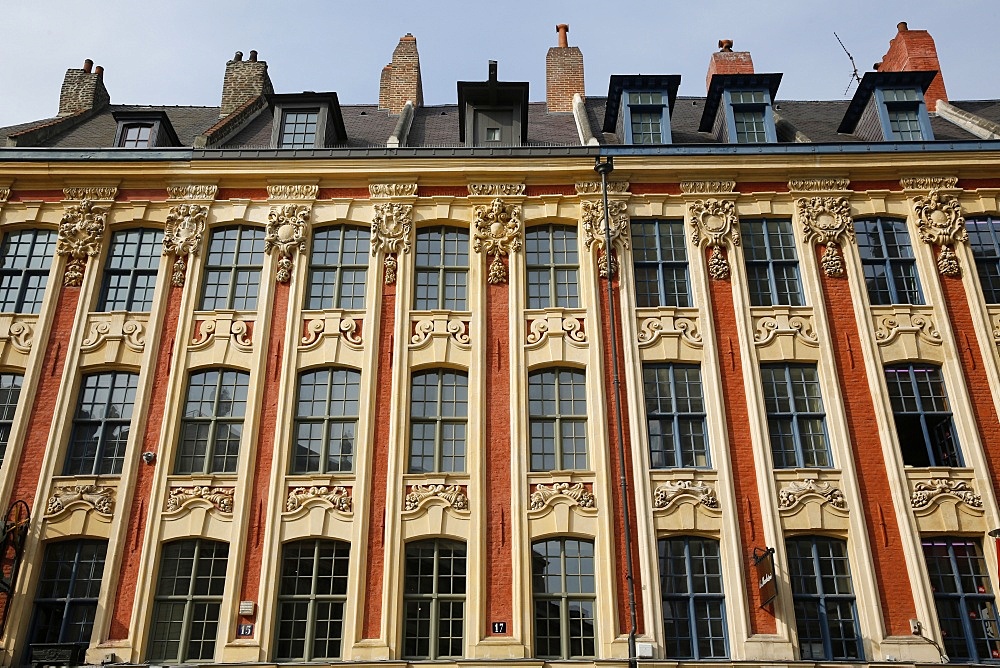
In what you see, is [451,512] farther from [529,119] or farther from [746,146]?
[529,119]

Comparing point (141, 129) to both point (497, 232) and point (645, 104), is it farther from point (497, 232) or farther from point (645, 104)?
point (645, 104)

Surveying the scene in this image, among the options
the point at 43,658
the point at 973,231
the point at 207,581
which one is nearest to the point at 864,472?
the point at 973,231

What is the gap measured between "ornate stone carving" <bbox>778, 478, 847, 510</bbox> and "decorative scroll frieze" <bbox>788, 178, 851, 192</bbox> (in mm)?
6954

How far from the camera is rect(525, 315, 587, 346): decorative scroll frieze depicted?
18.5 meters

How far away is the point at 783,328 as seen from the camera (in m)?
18.5

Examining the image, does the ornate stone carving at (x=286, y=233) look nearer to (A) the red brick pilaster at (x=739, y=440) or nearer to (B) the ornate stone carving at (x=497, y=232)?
(B) the ornate stone carving at (x=497, y=232)

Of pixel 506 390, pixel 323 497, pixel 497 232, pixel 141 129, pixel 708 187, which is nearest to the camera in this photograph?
pixel 323 497

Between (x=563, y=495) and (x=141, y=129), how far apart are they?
544 inches

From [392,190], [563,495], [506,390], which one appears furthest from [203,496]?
[392,190]

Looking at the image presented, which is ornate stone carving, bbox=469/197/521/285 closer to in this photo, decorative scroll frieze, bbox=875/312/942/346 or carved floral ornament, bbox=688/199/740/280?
carved floral ornament, bbox=688/199/740/280

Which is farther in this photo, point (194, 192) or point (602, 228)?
point (194, 192)

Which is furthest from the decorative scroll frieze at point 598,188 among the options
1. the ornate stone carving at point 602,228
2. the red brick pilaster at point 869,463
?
the red brick pilaster at point 869,463

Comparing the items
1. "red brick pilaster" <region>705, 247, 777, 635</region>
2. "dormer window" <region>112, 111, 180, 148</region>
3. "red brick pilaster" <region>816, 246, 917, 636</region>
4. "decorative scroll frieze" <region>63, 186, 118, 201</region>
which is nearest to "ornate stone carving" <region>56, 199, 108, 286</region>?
"decorative scroll frieze" <region>63, 186, 118, 201</region>

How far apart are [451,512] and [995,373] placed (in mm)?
11241
